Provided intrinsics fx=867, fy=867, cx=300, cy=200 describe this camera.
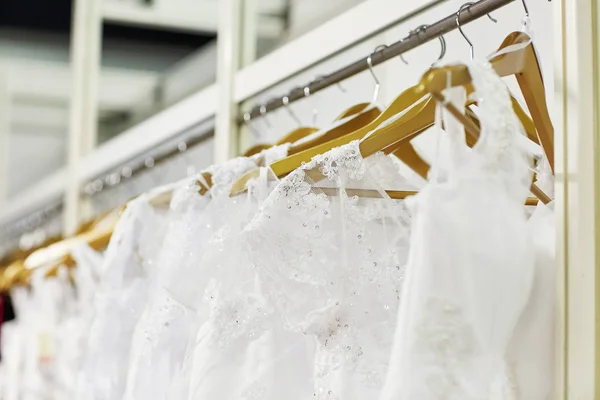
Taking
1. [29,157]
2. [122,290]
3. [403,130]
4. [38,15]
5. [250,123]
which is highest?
[38,15]

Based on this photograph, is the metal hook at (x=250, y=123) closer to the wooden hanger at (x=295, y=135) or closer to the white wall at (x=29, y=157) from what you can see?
the wooden hanger at (x=295, y=135)

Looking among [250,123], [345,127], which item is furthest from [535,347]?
[250,123]

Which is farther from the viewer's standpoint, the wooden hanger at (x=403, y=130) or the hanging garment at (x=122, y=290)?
the hanging garment at (x=122, y=290)

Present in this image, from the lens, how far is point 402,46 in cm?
106

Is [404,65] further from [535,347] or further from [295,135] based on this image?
[535,347]

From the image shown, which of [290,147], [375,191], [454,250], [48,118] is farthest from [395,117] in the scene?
[48,118]

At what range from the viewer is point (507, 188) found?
0.72 m

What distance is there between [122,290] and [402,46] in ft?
1.82

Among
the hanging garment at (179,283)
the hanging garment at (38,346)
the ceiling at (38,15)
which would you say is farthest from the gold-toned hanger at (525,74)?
the ceiling at (38,15)

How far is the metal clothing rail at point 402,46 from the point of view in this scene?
3.07ft

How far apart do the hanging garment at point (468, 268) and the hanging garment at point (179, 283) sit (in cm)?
41

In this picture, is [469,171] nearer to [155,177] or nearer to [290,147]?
[290,147]

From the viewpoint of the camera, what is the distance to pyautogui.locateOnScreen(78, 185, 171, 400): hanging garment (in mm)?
1271

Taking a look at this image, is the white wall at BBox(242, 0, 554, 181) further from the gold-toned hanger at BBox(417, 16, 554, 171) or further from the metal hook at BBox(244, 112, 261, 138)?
the gold-toned hanger at BBox(417, 16, 554, 171)
